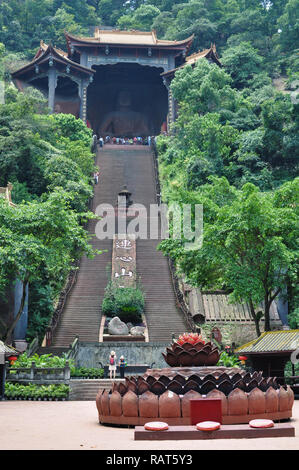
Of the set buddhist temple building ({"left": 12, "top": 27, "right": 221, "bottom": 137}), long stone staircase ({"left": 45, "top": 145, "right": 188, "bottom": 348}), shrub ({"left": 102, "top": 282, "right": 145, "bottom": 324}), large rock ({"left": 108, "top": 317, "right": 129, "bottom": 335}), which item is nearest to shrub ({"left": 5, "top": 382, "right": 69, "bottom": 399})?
long stone staircase ({"left": 45, "top": 145, "right": 188, "bottom": 348})

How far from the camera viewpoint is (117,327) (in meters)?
28.6

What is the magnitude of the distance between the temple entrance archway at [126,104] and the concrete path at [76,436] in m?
44.7

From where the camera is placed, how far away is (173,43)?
5519 cm

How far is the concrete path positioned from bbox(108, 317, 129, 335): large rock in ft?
33.3

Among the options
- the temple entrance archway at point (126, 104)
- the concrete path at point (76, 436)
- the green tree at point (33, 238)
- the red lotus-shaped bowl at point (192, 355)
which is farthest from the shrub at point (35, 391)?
the temple entrance archway at point (126, 104)

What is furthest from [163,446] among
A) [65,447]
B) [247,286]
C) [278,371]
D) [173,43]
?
[173,43]

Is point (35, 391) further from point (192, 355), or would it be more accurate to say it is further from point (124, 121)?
point (124, 121)

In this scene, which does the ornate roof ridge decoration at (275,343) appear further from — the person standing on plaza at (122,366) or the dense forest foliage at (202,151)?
the person standing on plaza at (122,366)

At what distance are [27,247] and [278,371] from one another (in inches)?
384

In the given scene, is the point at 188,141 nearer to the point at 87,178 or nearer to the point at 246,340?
the point at 87,178

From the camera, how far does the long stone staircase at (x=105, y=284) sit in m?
28.9

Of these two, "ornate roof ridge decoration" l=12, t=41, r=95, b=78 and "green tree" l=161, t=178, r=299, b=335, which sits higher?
"ornate roof ridge decoration" l=12, t=41, r=95, b=78

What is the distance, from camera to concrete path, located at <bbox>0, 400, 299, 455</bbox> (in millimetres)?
10258

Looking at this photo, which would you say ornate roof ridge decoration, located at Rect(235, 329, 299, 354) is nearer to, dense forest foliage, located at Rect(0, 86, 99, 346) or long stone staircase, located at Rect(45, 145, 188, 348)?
long stone staircase, located at Rect(45, 145, 188, 348)
